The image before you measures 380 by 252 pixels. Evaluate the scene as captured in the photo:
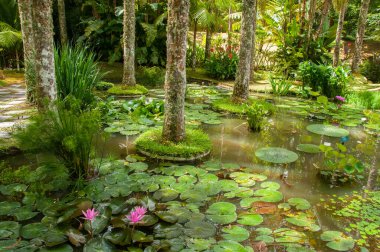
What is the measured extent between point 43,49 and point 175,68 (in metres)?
1.66

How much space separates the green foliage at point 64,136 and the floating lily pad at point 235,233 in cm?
164

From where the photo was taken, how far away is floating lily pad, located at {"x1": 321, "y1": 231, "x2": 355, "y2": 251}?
2.64m

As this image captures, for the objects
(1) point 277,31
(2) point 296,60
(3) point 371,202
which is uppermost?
(1) point 277,31

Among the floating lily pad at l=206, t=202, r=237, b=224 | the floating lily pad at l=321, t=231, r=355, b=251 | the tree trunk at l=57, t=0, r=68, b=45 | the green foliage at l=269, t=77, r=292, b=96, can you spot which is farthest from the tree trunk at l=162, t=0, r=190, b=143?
the tree trunk at l=57, t=0, r=68, b=45

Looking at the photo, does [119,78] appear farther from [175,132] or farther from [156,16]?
[175,132]

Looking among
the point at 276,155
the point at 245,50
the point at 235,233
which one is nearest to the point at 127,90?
the point at 245,50

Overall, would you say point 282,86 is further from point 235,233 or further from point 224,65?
point 235,233

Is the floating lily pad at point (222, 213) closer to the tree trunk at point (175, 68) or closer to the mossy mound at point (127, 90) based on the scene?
the tree trunk at point (175, 68)

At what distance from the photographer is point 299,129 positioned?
6164 millimetres

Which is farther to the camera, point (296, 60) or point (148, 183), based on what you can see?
point (296, 60)

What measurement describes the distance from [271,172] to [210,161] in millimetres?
816

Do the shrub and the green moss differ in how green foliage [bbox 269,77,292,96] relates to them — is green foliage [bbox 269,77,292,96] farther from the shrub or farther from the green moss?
the shrub

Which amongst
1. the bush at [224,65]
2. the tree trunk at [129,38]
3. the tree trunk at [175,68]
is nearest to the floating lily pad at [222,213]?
the tree trunk at [175,68]

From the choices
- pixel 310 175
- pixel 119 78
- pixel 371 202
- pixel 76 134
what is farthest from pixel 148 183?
pixel 119 78
